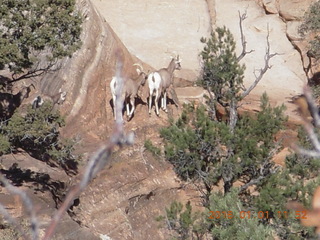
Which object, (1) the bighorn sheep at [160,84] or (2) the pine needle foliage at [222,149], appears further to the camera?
(1) the bighorn sheep at [160,84]

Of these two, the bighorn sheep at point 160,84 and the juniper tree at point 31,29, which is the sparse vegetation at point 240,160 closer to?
the juniper tree at point 31,29

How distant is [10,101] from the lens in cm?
1725

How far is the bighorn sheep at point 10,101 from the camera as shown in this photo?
16.7m

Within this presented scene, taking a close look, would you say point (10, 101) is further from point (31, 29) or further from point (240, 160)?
point (240, 160)

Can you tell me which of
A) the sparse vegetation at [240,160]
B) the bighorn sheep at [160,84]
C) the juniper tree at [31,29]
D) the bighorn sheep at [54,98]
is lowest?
the sparse vegetation at [240,160]

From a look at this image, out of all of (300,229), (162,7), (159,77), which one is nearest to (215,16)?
(162,7)

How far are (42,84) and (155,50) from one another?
372 inches

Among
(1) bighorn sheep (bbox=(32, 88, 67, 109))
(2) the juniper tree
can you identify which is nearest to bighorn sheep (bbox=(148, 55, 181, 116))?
(1) bighorn sheep (bbox=(32, 88, 67, 109))

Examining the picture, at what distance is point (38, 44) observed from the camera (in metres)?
13.3

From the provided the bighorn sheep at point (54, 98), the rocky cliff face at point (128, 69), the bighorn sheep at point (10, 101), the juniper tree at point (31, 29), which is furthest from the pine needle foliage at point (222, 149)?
the bighorn sheep at point (10, 101)

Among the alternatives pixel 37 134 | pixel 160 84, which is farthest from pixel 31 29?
pixel 160 84

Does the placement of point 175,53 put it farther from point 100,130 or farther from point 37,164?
point 37,164

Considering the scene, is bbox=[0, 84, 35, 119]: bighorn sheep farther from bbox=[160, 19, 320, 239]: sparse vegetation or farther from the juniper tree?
bbox=[160, 19, 320, 239]: sparse vegetation

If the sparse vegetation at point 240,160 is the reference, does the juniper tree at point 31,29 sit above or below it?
above
